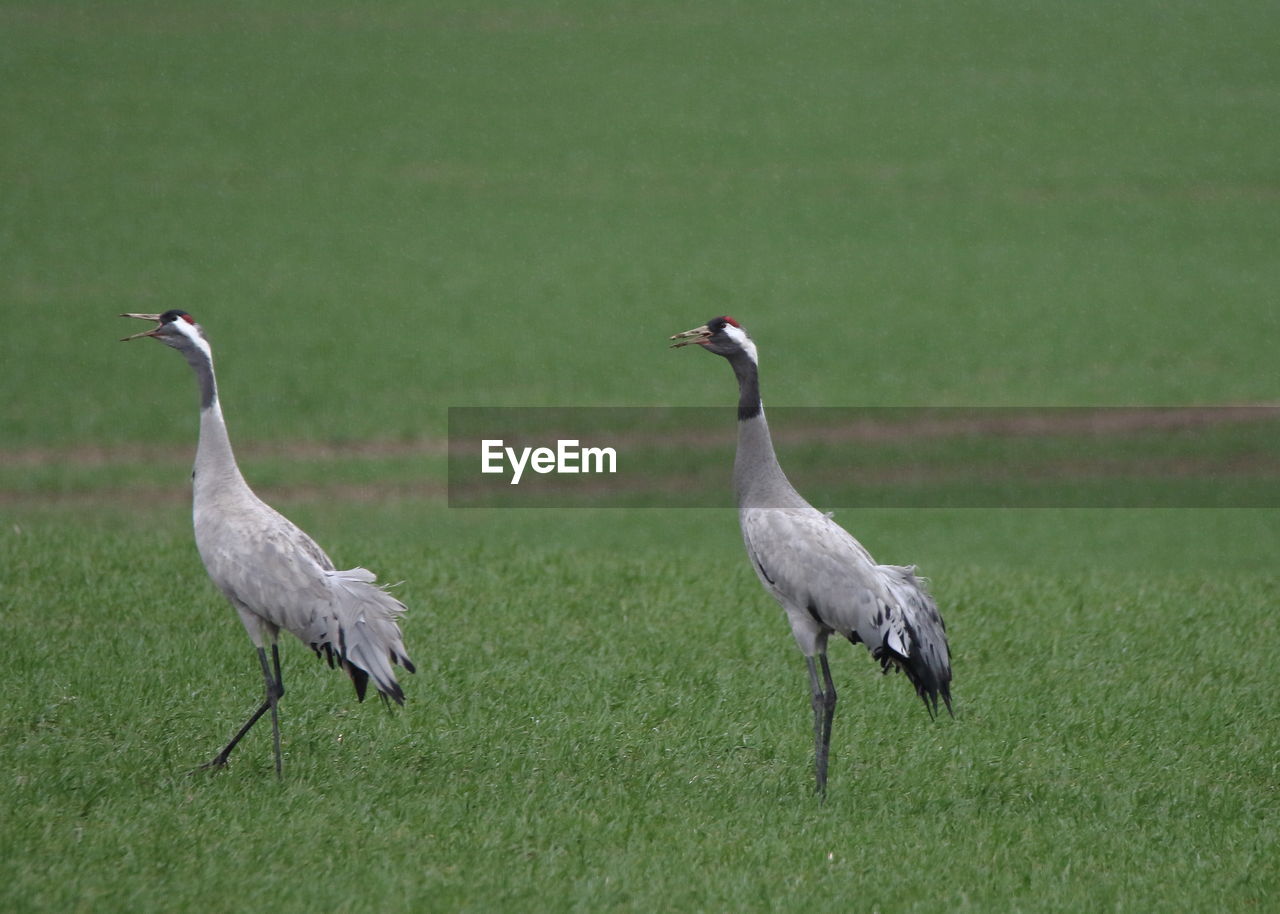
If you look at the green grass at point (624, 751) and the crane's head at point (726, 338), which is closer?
the green grass at point (624, 751)

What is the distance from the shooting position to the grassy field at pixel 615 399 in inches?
288

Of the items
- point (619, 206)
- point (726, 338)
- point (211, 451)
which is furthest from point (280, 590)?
point (619, 206)

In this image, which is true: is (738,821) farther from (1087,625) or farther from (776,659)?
(1087,625)

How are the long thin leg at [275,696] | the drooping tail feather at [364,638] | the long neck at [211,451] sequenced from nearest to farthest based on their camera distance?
the drooping tail feather at [364,638]
the long thin leg at [275,696]
the long neck at [211,451]

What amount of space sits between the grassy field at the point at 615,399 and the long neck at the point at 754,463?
1.49 m

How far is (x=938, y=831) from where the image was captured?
7.52 metres

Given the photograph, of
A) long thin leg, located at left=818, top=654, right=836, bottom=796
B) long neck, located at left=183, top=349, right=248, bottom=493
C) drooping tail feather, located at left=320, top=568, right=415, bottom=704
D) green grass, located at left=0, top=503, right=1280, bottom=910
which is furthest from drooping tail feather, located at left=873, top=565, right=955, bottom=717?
long neck, located at left=183, top=349, right=248, bottom=493

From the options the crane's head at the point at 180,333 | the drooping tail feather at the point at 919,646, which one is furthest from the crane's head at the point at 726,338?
the crane's head at the point at 180,333

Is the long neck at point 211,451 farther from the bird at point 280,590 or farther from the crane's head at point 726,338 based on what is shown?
the crane's head at point 726,338

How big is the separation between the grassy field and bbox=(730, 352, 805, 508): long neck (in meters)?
1.49

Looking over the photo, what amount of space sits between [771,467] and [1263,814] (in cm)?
315

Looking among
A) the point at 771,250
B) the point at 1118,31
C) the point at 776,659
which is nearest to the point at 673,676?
the point at 776,659

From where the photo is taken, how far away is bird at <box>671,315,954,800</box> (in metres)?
7.93

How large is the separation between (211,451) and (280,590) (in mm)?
972
